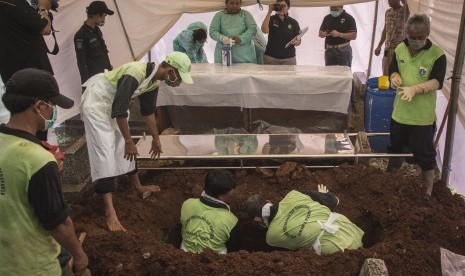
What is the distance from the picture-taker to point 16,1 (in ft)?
11.1

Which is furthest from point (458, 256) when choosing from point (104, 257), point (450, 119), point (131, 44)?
point (131, 44)

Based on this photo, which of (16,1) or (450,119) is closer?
(16,1)

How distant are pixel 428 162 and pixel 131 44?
4.11 metres

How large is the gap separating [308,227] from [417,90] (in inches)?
53.5

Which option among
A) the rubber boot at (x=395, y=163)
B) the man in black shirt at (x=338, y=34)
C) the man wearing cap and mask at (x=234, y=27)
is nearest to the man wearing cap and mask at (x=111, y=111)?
the rubber boot at (x=395, y=163)

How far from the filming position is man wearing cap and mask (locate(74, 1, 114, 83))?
4.56 metres

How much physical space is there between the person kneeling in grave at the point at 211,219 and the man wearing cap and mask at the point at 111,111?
614 mm

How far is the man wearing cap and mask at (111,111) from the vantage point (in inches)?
123

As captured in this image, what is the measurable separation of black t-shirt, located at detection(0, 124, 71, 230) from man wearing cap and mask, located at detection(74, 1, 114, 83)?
3.03m

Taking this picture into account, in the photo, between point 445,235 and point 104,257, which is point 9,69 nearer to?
point 104,257

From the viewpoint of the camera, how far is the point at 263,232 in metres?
3.63

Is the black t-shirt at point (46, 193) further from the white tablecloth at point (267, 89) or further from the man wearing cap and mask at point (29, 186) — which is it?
the white tablecloth at point (267, 89)

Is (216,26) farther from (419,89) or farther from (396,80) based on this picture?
(419,89)

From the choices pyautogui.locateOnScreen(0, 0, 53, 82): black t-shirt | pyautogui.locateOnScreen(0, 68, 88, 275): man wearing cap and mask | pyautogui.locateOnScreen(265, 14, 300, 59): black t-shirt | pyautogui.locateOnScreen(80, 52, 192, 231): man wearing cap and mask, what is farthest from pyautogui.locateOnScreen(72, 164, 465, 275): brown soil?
pyautogui.locateOnScreen(265, 14, 300, 59): black t-shirt
